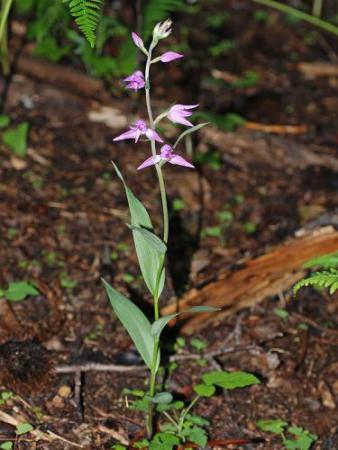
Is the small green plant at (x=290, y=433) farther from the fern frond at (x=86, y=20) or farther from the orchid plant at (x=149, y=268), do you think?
the fern frond at (x=86, y=20)

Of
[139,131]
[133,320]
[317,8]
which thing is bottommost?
[133,320]

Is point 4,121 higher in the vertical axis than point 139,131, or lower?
lower

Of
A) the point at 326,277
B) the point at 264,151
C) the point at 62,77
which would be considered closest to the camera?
the point at 326,277

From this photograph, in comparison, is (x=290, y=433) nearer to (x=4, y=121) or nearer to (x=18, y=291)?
(x=18, y=291)

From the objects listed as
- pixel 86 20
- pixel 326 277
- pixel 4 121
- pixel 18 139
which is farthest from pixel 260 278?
pixel 4 121

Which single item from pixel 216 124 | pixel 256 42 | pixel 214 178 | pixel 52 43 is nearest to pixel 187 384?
pixel 214 178

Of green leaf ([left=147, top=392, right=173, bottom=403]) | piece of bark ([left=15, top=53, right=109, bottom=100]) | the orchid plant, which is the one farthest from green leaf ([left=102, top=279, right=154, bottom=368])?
piece of bark ([left=15, top=53, right=109, bottom=100])

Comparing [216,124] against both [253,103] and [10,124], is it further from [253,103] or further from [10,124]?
[10,124]
